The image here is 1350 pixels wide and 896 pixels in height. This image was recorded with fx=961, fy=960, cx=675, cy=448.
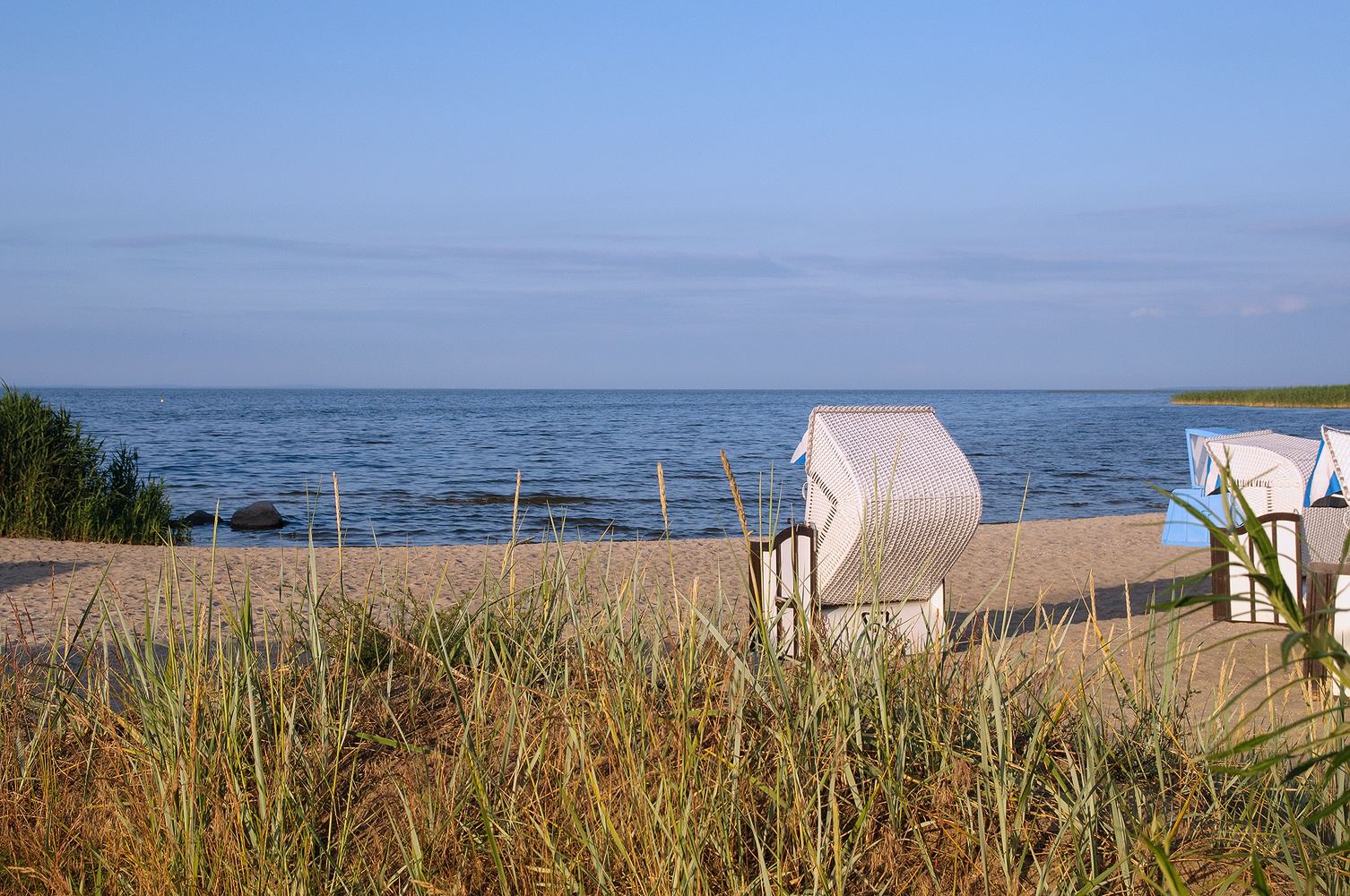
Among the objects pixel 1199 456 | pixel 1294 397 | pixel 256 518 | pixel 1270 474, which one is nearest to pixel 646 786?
pixel 1270 474

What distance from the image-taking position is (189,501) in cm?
1811

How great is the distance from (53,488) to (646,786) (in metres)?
11.2

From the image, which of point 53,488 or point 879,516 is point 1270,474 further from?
point 53,488

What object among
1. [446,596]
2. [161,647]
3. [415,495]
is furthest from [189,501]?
[161,647]

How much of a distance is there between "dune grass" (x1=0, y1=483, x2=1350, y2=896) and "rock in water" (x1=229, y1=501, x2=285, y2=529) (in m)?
13.5

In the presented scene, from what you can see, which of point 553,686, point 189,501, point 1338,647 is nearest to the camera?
point 1338,647

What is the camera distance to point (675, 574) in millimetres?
6629

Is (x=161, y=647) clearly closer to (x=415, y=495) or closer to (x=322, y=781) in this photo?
(x=322, y=781)

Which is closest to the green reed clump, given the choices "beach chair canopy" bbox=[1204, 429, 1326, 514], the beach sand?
the beach sand

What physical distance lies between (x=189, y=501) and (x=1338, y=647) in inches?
783

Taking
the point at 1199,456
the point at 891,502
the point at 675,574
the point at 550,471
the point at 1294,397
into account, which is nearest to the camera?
the point at 891,502

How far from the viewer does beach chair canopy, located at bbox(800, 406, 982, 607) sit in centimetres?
472

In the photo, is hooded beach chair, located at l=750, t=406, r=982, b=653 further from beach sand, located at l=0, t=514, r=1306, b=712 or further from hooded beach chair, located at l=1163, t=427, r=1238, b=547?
hooded beach chair, located at l=1163, t=427, r=1238, b=547

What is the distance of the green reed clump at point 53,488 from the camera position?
10500 millimetres
